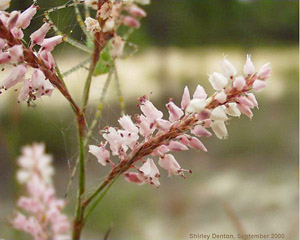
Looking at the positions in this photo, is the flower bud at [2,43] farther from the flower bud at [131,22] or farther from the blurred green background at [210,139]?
the blurred green background at [210,139]

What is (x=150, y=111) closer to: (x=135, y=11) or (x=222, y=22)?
(x=135, y=11)

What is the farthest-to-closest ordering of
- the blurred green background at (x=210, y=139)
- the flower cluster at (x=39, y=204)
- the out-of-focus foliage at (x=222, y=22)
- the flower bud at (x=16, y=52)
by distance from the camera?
1. the out-of-focus foliage at (x=222, y=22)
2. the blurred green background at (x=210, y=139)
3. the flower cluster at (x=39, y=204)
4. the flower bud at (x=16, y=52)

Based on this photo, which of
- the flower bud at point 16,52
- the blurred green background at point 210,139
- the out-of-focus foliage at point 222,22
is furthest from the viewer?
the out-of-focus foliage at point 222,22

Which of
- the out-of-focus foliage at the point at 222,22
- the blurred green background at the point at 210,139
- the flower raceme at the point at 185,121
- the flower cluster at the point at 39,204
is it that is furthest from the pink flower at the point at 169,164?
the out-of-focus foliage at the point at 222,22

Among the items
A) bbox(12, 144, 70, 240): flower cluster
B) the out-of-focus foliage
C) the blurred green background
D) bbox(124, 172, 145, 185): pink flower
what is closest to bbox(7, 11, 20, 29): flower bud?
bbox(124, 172, 145, 185): pink flower

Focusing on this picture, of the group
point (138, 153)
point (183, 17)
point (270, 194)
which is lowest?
point (270, 194)

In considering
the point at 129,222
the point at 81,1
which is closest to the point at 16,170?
the point at 81,1

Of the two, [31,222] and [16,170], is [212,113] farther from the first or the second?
[16,170]
